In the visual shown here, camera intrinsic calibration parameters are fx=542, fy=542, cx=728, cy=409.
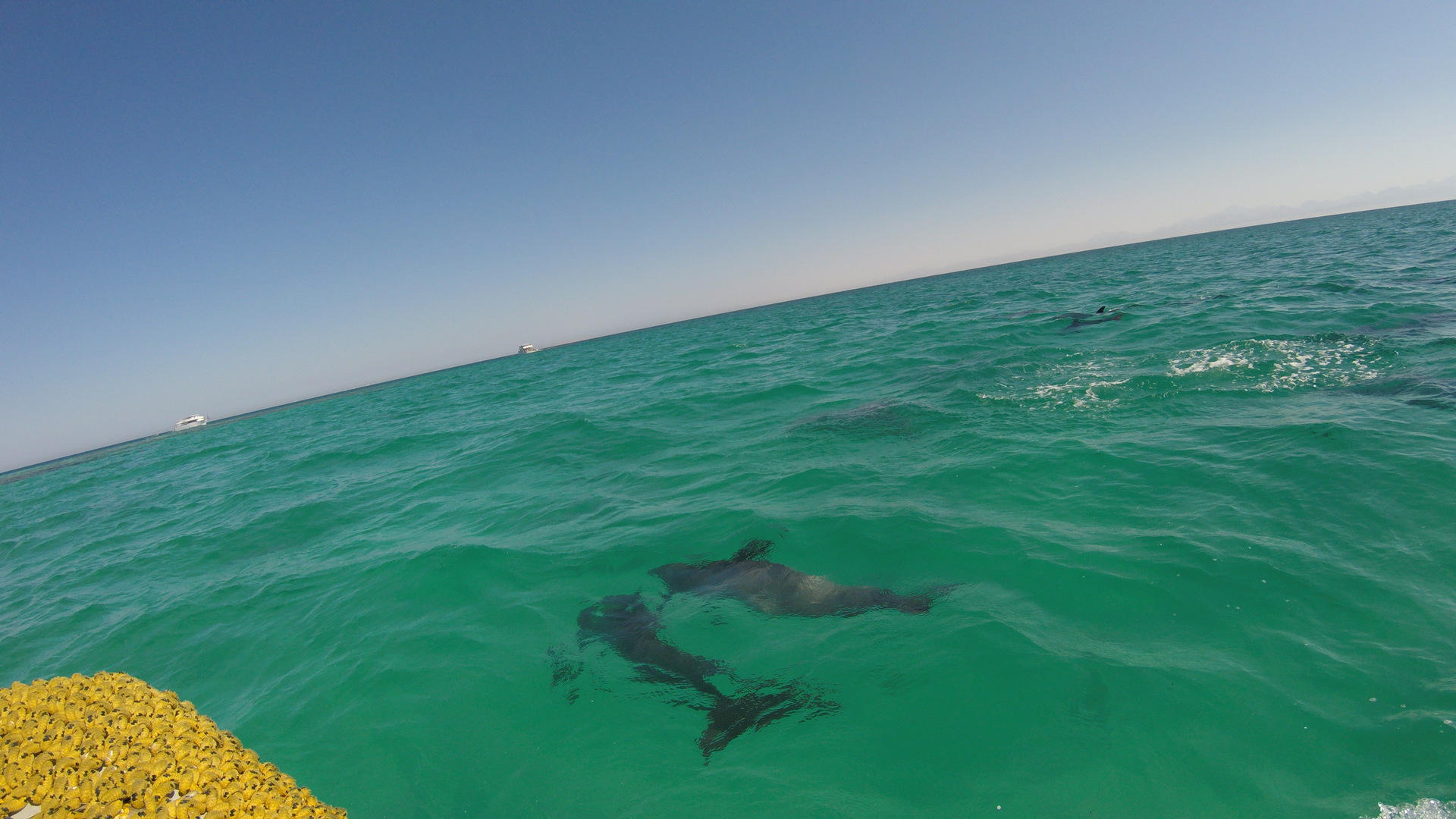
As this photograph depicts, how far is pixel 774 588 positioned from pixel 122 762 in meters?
5.04

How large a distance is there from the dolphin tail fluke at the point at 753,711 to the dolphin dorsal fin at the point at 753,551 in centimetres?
229

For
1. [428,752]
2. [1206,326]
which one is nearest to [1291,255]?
[1206,326]

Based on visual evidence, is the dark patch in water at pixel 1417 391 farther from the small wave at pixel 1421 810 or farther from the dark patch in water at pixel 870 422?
the small wave at pixel 1421 810

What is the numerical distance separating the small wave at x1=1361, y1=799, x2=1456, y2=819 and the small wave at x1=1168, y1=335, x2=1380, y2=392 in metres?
8.91

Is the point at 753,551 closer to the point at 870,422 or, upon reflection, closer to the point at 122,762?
the point at 870,422

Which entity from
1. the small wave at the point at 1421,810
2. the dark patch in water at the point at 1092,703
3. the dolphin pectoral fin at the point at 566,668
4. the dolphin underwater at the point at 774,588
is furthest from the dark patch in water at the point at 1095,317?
the dolphin pectoral fin at the point at 566,668

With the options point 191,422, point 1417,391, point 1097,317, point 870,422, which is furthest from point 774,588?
point 191,422

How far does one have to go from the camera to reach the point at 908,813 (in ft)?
11.3

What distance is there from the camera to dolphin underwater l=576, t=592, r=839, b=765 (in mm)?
4387

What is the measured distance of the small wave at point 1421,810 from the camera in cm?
293

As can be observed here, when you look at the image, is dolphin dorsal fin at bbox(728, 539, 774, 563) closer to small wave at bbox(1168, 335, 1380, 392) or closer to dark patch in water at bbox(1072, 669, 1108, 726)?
dark patch in water at bbox(1072, 669, 1108, 726)

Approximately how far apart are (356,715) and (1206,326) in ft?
65.0

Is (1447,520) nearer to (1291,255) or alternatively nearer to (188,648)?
(188,648)

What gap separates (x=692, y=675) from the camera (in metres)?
5.07
